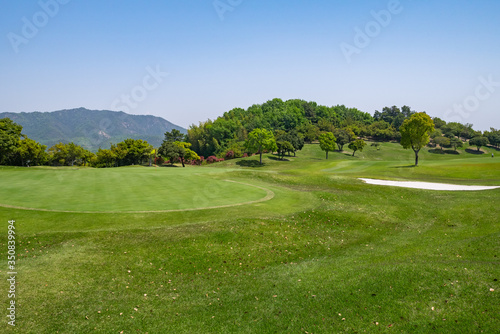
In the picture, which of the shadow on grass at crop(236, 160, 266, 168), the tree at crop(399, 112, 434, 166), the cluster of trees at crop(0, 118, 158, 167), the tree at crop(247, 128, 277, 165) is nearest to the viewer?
the tree at crop(399, 112, 434, 166)

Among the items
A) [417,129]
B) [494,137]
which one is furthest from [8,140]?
[494,137]

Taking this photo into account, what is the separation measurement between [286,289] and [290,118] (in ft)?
596

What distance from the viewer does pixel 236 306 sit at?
11.8 metres

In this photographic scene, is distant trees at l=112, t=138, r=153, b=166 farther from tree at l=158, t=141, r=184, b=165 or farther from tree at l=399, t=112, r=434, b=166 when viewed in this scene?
tree at l=399, t=112, r=434, b=166

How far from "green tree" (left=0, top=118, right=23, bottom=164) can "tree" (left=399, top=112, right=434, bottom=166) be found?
86.4 meters

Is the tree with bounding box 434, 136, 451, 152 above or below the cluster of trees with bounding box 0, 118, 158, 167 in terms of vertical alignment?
above

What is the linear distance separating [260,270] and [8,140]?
256 ft

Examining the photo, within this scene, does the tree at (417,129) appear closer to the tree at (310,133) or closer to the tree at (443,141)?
the tree at (443,141)

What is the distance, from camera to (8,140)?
227ft

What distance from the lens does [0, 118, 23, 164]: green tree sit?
68.6 m

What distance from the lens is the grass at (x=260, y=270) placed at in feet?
34.8

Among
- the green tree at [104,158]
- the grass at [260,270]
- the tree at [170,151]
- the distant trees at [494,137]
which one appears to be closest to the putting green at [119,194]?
the grass at [260,270]

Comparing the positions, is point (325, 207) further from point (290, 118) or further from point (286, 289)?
point (290, 118)

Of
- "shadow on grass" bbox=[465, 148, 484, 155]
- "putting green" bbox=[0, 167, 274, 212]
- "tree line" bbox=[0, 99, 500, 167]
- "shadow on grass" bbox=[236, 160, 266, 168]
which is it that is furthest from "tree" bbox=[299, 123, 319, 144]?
"putting green" bbox=[0, 167, 274, 212]
